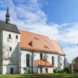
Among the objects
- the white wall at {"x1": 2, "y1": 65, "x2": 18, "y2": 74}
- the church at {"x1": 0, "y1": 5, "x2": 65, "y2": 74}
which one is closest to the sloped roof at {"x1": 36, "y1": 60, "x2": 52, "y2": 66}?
the church at {"x1": 0, "y1": 5, "x2": 65, "y2": 74}

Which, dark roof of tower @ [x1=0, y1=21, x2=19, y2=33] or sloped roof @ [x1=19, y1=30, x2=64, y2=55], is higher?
dark roof of tower @ [x1=0, y1=21, x2=19, y2=33]

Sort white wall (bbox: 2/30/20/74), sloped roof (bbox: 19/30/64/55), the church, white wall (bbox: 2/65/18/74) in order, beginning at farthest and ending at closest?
sloped roof (bbox: 19/30/64/55) < the church < white wall (bbox: 2/30/20/74) < white wall (bbox: 2/65/18/74)

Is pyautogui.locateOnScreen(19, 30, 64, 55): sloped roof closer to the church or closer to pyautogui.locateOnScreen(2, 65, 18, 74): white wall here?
the church

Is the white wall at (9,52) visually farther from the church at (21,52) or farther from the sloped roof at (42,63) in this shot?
the sloped roof at (42,63)

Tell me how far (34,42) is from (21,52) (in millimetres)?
7325

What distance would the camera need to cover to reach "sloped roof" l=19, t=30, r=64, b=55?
2191 inches

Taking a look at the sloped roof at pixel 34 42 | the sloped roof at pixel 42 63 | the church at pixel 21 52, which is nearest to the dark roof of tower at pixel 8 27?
the church at pixel 21 52

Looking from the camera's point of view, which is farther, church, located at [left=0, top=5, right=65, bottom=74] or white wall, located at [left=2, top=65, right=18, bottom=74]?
church, located at [left=0, top=5, right=65, bottom=74]

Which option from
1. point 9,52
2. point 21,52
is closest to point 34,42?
point 21,52

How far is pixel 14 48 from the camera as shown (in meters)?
53.3

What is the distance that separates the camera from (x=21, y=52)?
174ft

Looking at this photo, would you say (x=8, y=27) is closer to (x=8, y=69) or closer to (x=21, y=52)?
(x=21, y=52)

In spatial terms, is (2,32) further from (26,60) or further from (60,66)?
(60,66)

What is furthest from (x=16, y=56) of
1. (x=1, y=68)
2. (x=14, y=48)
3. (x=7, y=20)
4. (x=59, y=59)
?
(x=59, y=59)
